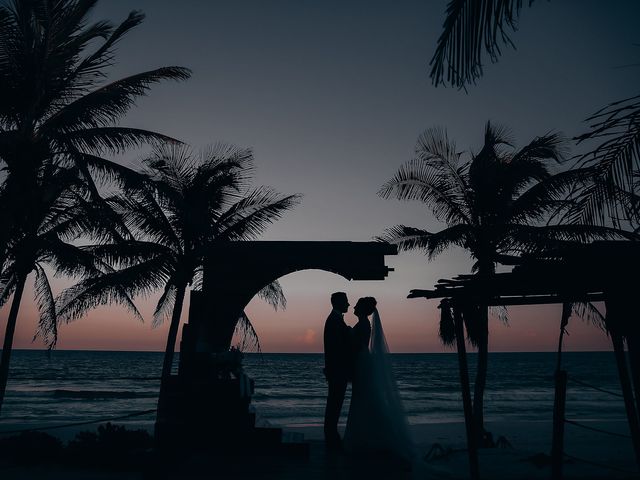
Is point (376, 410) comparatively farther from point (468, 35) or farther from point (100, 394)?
point (100, 394)

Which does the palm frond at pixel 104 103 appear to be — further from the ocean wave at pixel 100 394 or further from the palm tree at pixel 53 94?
the ocean wave at pixel 100 394

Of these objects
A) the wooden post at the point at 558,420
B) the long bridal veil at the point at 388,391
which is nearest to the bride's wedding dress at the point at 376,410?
the long bridal veil at the point at 388,391

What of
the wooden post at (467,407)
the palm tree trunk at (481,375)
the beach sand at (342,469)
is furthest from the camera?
the palm tree trunk at (481,375)

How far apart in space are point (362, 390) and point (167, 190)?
15.2 feet

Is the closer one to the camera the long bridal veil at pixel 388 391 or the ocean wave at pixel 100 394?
the long bridal veil at pixel 388 391

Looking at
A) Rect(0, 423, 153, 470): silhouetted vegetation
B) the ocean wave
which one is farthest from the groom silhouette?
the ocean wave

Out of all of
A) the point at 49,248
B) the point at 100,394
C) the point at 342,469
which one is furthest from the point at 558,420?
the point at 100,394

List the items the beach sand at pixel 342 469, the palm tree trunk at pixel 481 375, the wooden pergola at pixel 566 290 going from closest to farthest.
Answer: the wooden pergola at pixel 566 290 < the beach sand at pixel 342 469 < the palm tree trunk at pixel 481 375

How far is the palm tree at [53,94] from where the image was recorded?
9031 millimetres

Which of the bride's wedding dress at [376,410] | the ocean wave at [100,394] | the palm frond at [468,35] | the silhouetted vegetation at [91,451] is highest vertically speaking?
the palm frond at [468,35]

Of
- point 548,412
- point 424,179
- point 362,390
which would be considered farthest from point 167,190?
point 548,412

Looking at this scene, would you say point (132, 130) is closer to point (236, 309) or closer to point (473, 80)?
point (236, 309)

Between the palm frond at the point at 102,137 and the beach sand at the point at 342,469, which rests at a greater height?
the palm frond at the point at 102,137

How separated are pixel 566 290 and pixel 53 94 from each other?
29.5ft
